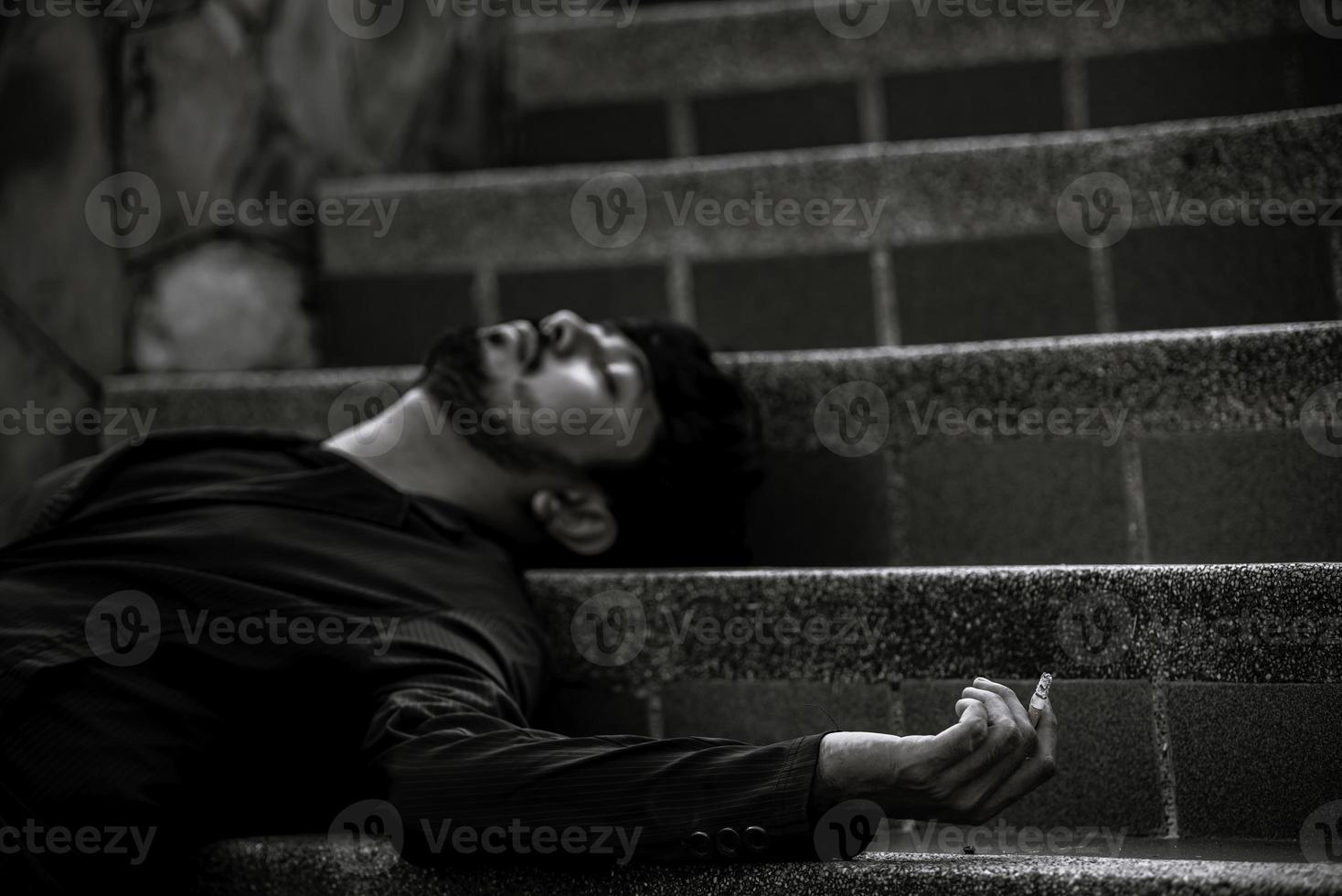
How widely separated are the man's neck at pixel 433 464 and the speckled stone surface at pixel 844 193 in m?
0.68

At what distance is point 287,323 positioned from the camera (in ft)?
7.46

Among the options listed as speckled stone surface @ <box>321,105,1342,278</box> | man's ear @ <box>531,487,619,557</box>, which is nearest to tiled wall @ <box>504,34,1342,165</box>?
speckled stone surface @ <box>321,105,1342,278</box>

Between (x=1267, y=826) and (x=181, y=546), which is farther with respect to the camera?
(x=181, y=546)

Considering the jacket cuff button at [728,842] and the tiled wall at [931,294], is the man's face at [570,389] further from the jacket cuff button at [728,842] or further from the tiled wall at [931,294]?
the jacket cuff button at [728,842]

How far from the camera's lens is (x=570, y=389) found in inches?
64.4

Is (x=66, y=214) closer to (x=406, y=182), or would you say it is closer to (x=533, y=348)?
(x=406, y=182)

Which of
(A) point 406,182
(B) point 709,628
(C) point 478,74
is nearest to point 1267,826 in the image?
(B) point 709,628

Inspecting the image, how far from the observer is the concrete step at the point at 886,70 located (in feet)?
7.27

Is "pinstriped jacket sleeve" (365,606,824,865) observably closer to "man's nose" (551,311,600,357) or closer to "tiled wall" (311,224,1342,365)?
"man's nose" (551,311,600,357)

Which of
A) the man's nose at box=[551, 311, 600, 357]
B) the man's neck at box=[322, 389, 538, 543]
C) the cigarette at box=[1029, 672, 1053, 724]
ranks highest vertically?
the man's nose at box=[551, 311, 600, 357]

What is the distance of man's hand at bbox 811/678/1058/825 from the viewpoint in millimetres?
932

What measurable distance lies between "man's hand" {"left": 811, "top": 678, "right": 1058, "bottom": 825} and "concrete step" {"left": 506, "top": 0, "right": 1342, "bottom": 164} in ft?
5.55

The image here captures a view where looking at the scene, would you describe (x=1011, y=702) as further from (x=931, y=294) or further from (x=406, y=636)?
(x=931, y=294)

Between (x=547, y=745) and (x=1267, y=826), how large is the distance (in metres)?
0.72
